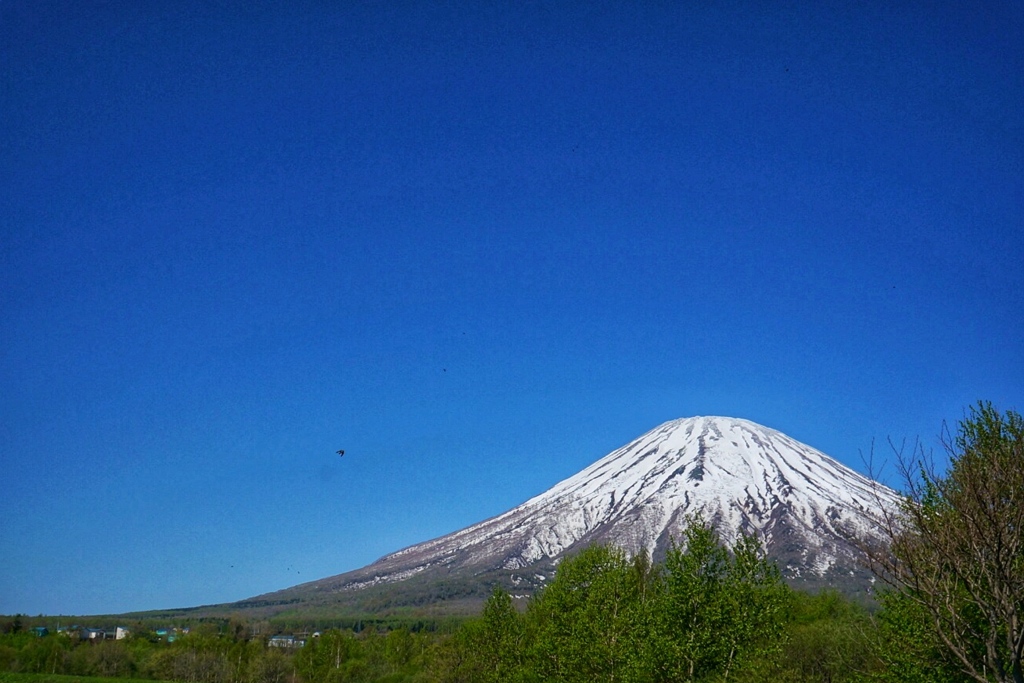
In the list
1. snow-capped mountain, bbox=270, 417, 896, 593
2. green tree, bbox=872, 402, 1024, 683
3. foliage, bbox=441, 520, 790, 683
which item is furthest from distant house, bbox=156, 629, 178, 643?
green tree, bbox=872, 402, 1024, 683

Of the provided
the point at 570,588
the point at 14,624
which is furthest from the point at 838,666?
the point at 14,624

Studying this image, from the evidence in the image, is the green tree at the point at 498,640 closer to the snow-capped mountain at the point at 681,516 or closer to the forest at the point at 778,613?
the forest at the point at 778,613

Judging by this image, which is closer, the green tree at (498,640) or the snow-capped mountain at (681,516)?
the green tree at (498,640)

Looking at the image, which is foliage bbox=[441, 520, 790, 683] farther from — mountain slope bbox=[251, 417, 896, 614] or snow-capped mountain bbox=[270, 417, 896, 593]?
snow-capped mountain bbox=[270, 417, 896, 593]

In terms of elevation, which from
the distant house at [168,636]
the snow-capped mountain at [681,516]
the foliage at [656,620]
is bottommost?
the distant house at [168,636]

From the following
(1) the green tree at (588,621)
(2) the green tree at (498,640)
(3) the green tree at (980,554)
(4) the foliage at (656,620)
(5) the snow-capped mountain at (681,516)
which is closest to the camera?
(3) the green tree at (980,554)

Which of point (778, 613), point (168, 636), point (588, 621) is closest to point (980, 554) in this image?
point (778, 613)

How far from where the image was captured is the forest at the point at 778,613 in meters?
16.0

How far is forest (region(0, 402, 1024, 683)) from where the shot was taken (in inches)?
630

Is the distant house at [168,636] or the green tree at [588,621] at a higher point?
the green tree at [588,621]

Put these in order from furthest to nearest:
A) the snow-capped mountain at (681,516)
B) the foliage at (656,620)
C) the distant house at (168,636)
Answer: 1. the snow-capped mountain at (681,516)
2. the distant house at (168,636)
3. the foliage at (656,620)

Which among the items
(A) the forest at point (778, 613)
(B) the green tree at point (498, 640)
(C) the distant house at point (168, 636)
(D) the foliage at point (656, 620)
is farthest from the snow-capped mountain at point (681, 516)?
(D) the foliage at point (656, 620)

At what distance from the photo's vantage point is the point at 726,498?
178 meters

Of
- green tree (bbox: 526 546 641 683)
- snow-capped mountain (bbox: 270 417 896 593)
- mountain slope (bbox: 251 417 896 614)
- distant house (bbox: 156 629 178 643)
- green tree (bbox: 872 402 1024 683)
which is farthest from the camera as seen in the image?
snow-capped mountain (bbox: 270 417 896 593)
